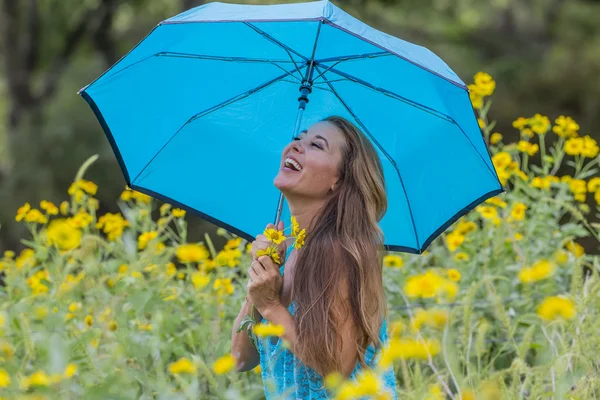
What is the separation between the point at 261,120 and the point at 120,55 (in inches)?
240

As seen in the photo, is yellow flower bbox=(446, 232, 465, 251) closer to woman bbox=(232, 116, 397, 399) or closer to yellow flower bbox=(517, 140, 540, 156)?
yellow flower bbox=(517, 140, 540, 156)

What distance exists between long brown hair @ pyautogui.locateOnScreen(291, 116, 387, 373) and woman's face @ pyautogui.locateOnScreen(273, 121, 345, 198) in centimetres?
2

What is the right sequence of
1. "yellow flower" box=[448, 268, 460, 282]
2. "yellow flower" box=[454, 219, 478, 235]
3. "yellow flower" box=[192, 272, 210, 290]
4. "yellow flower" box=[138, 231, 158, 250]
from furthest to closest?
"yellow flower" box=[454, 219, 478, 235]
"yellow flower" box=[448, 268, 460, 282]
"yellow flower" box=[138, 231, 158, 250]
"yellow flower" box=[192, 272, 210, 290]

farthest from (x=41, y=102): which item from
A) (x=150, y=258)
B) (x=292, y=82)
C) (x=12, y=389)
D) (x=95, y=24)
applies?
(x=12, y=389)

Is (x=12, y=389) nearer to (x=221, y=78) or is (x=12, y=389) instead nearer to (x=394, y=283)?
(x=221, y=78)

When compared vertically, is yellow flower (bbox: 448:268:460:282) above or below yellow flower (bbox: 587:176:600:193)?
below

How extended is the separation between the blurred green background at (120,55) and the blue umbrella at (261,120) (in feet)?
11.3

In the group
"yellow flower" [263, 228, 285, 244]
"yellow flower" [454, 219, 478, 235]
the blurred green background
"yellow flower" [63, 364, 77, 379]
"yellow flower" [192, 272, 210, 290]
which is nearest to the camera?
"yellow flower" [63, 364, 77, 379]

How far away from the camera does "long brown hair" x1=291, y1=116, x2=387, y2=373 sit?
170 centimetres

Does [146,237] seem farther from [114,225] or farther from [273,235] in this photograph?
[273,235]

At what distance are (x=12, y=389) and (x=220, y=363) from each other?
28 centimetres

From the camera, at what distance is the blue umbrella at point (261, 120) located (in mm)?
1960

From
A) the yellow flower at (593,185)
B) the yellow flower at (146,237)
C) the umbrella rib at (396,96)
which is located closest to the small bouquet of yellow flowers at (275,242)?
the umbrella rib at (396,96)

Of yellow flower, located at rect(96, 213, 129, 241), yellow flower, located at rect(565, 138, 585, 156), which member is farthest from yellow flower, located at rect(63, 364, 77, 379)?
yellow flower, located at rect(565, 138, 585, 156)
